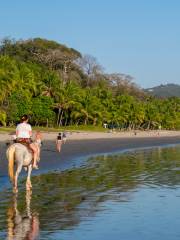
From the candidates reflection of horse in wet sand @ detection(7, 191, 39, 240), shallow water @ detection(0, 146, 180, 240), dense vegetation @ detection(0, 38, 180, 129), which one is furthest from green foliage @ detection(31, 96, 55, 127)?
reflection of horse in wet sand @ detection(7, 191, 39, 240)

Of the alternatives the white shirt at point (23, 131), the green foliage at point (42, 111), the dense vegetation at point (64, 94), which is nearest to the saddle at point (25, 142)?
the white shirt at point (23, 131)

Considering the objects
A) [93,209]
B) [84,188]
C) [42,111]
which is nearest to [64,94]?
[42,111]

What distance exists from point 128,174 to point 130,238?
1147cm

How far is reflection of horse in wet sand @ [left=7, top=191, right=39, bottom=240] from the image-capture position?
8656 mm

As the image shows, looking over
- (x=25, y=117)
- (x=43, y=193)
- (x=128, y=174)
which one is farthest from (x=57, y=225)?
(x=128, y=174)

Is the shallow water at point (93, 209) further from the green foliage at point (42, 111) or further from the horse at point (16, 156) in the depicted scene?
the green foliage at point (42, 111)

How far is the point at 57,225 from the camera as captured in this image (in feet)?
31.6

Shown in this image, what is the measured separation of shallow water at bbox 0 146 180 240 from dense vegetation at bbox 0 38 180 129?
42.1 m

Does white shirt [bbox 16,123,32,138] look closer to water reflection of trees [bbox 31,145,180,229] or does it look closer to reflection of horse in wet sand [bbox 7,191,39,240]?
water reflection of trees [bbox 31,145,180,229]

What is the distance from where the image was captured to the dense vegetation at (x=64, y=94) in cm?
6538

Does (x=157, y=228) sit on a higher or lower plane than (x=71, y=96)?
lower

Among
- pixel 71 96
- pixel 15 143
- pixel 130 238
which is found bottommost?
pixel 130 238

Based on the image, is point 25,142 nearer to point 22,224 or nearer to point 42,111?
point 22,224

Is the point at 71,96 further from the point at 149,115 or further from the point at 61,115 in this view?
the point at 149,115
